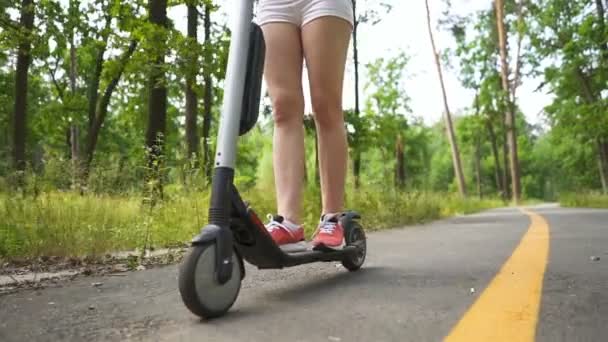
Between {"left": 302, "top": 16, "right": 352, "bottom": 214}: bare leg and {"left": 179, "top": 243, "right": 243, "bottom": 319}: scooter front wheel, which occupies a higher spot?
{"left": 302, "top": 16, "right": 352, "bottom": 214}: bare leg

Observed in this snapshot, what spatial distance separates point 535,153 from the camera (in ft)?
265

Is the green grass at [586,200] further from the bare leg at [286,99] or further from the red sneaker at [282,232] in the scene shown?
the red sneaker at [282,232]

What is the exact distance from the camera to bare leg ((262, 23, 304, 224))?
299 cm

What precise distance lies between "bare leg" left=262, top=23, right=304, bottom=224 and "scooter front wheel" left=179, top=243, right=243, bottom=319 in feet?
3.23

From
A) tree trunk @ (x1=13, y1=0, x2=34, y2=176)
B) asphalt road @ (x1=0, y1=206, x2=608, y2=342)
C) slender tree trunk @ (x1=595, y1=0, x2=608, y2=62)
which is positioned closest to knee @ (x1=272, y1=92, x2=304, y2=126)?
asphalt road @ (x1=0, y1=206, x2=608, y2=342)

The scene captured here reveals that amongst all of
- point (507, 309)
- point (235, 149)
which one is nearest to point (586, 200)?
point (507, 309)

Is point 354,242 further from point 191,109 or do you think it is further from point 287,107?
point 191,109

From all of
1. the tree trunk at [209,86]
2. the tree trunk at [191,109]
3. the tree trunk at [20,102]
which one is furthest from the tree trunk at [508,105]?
the tree trunk at [20,102]

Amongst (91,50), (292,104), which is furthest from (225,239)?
(91,50)

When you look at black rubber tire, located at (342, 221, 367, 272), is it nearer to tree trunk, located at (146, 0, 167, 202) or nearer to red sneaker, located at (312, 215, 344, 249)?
red sneaker, located at (312, 215, 344, 249)

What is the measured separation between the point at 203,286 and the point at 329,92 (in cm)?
155

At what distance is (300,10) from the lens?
2.98 metres

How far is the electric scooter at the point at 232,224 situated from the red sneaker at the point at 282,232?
73 mm

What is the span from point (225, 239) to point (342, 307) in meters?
0.50
